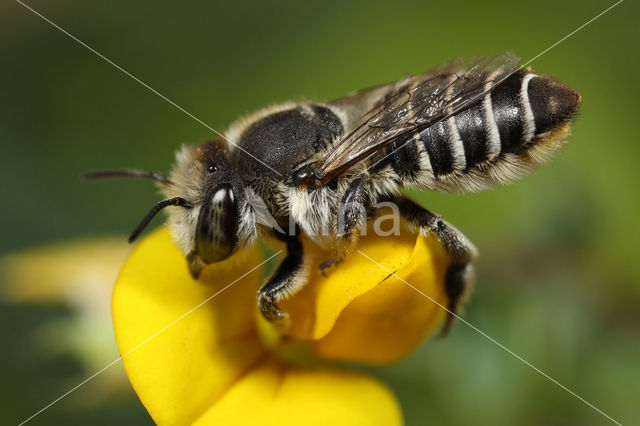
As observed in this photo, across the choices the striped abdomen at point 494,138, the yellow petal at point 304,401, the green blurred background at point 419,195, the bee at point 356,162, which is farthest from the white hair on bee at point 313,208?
the green blurred background at point 419,195

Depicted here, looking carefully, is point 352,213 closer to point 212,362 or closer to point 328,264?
point 328,264

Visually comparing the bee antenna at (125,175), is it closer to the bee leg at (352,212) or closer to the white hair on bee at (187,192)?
the white hair on bee at (187,192)

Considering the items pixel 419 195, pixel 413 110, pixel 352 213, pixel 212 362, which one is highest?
pixel 413 110

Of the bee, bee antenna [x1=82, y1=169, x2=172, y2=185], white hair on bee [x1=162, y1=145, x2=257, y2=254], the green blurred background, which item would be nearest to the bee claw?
the bee

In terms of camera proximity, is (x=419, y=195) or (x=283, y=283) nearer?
(x=283, y=283)

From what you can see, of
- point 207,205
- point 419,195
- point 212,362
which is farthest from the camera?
point 419,195

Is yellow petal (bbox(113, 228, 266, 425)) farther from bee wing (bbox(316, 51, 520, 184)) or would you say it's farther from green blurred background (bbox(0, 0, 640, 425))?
green blurred background (bbox(0, 0, 640, 425))

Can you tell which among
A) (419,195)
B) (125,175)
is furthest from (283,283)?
(419,195)

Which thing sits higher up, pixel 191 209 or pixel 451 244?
pixel 191 209
